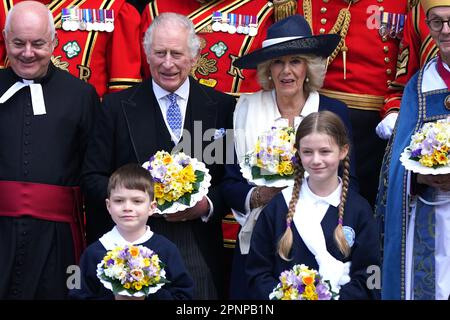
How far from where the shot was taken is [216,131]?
6.99 m

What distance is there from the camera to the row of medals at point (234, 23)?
7.81 meters

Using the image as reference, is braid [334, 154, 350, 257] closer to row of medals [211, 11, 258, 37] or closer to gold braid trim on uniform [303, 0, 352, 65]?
gold braid trim on uniform [303, 0, 352, 65]

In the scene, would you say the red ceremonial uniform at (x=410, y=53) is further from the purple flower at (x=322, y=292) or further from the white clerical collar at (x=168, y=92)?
the purple flower at (x=322, y=292)

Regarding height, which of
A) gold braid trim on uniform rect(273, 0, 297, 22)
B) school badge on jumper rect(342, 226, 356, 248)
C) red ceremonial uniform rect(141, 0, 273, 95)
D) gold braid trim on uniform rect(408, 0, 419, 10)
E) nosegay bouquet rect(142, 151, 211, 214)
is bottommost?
school badge on jumper rect(342, 226, 356, 248)

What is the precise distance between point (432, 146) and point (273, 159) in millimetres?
795

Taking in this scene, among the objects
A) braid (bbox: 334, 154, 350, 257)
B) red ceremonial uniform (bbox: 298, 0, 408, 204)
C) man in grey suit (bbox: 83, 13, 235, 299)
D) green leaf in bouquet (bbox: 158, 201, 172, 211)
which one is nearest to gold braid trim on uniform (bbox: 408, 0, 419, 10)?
red ceremonial uniform (bbox: 298, 0, 408, 204)

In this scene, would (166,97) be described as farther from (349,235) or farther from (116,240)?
(349,235)

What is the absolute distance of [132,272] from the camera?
18.9 ft

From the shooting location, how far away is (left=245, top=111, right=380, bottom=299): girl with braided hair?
6066 mm

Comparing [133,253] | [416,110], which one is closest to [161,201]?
[133,253]

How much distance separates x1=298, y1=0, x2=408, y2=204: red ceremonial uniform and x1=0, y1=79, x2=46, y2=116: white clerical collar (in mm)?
1738

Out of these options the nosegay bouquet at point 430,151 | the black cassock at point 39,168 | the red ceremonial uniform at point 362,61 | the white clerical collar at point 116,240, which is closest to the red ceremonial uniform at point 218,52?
the red ceremonial uniform at point 362,61

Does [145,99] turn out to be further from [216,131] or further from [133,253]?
[133,253]
